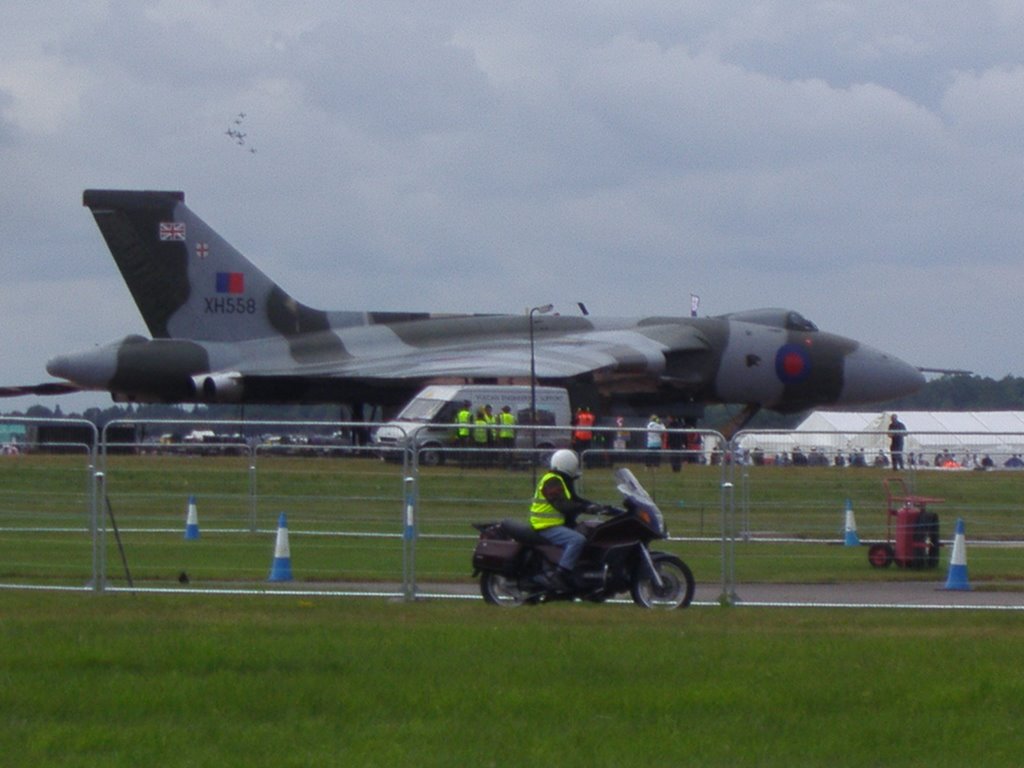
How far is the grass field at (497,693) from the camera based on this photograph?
23.0 ft

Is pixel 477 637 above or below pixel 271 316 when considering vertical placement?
below

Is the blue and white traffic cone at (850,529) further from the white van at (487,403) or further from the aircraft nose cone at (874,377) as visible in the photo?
the aircraft nose cone at (874,377)

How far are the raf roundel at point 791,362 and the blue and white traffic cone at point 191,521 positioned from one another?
30990 millimetres

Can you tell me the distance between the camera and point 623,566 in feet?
44.2

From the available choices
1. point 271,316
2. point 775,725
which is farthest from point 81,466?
point 271,316

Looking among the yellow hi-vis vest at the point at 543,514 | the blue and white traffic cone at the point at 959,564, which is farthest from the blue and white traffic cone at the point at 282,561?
the blue and white traffic cone at the point at 959,564

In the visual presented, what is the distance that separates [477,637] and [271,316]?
A: 1445 inches

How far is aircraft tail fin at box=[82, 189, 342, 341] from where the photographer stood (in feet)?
149

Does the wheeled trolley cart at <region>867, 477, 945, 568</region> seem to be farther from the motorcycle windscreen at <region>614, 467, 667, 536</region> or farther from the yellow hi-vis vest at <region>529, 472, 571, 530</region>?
the yellow hi-vis vest at <region>529, 472, 571, 530</region>

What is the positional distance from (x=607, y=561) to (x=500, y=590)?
42.4 inches

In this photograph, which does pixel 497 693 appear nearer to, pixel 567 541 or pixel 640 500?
pixel 567 541

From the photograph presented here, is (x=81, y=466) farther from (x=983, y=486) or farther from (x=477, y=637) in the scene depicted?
(x=983, y=486)

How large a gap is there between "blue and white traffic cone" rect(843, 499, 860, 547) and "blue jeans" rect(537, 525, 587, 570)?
10.6 feet

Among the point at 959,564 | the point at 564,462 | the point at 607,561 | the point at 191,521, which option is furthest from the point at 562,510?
the point at 191,521
